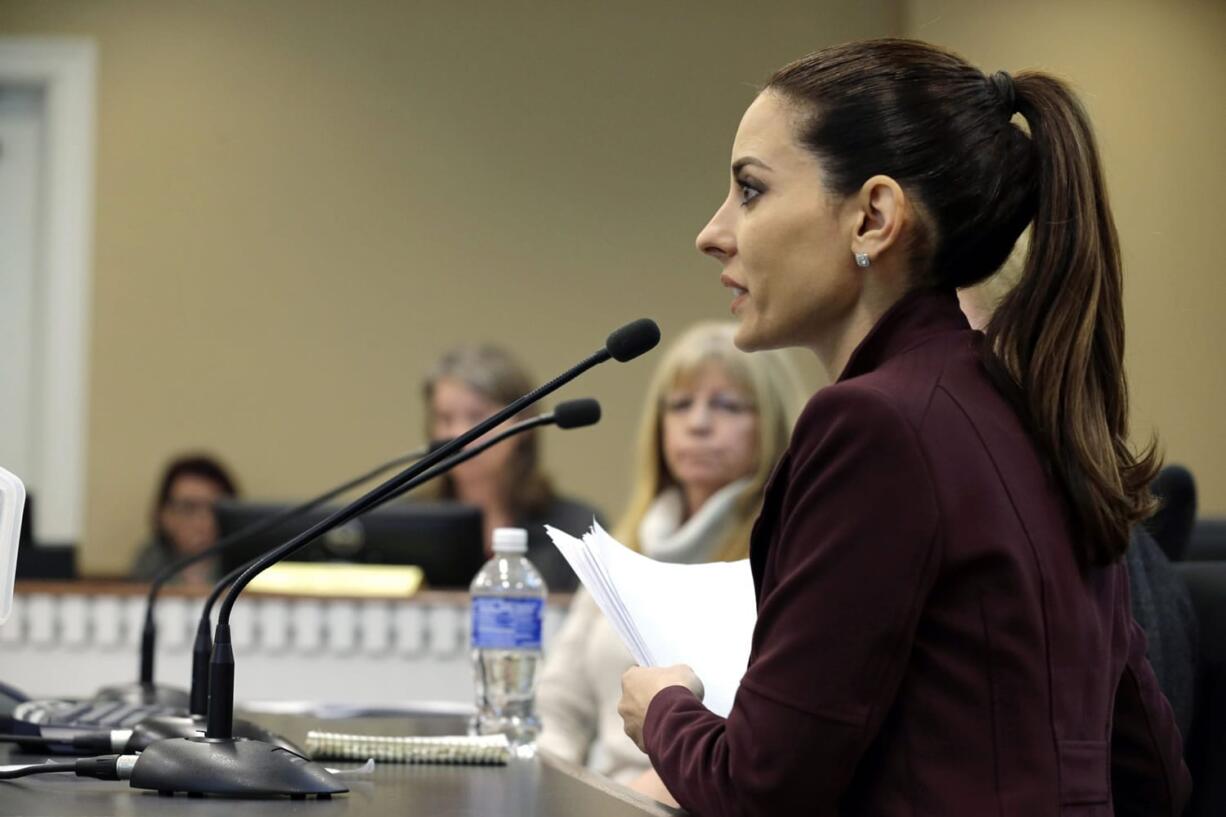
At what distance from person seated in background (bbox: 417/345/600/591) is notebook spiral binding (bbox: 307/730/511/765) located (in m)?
2.52

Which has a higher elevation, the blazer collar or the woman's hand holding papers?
the blazer collar

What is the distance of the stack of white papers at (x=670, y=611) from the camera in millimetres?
1271

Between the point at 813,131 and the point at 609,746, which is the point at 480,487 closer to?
the point at 609,746

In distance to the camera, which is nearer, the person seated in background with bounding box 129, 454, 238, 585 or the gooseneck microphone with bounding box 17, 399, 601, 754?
the gooseneck microphone with bounding box 17, 399, 601, 754

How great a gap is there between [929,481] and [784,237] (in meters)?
0.26

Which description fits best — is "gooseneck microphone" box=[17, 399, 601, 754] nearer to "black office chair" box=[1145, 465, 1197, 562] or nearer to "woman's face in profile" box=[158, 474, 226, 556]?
"black office chair" box=[1145, 465, 1197, 562]

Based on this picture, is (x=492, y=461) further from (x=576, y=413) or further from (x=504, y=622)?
(x=576, y=413)

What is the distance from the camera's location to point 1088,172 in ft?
3.77

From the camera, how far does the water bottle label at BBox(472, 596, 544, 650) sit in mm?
1739

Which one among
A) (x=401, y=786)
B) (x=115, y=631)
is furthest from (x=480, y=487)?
(x=401, y=786)

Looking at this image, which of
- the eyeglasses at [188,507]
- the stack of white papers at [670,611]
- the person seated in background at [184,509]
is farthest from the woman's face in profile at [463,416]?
the stack of white papers at [670,611]

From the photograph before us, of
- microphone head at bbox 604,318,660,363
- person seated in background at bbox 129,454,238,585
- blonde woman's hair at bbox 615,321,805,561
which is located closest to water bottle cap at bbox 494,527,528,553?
microphone head at bbox 604,318,660,363

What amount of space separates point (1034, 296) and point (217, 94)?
4.60m

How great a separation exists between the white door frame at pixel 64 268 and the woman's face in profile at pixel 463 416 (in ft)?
5.13
